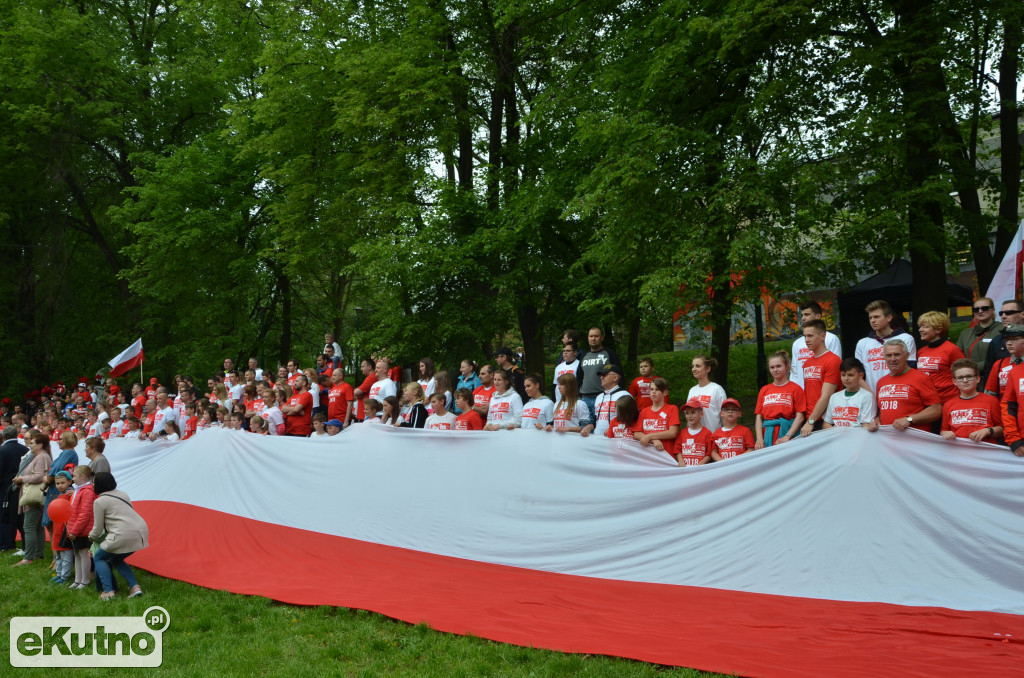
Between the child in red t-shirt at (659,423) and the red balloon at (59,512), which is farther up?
the child in red t-shirt at (659,423)

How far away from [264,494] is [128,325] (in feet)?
68.4

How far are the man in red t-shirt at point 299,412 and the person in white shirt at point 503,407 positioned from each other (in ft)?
13.4

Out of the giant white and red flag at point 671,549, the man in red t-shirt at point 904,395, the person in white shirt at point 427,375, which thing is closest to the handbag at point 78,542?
the giant white and red flag at point 671,549

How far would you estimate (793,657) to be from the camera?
5.16m

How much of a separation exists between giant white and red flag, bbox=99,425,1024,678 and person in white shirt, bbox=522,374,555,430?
0.68 metres

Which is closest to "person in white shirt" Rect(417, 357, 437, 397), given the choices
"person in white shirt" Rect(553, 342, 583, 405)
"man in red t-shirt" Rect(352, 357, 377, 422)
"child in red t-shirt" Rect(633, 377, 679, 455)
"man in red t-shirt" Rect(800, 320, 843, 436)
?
"man in red t-shirt" Rect(352, 357, 377, 422)

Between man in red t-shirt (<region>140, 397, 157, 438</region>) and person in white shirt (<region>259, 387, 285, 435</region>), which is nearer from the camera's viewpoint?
person in white shirt (<region>259, 387, 285, 435</region>)

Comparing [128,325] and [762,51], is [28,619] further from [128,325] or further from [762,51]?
[128,325]

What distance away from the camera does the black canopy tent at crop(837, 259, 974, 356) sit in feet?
52.5

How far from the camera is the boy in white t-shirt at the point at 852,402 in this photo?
6.81 m

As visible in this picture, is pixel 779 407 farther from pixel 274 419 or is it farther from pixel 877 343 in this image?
pixel 274 419

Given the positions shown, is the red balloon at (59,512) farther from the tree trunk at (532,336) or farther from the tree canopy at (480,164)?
the tree trunk at (532,336)

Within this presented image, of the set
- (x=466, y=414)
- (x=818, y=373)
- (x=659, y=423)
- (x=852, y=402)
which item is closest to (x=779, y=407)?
(x=818, y=373)

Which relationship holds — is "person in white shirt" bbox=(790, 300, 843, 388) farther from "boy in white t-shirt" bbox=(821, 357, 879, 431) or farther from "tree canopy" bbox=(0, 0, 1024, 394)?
"tree canopy" bbox=(0, 0, 1024, 394)
